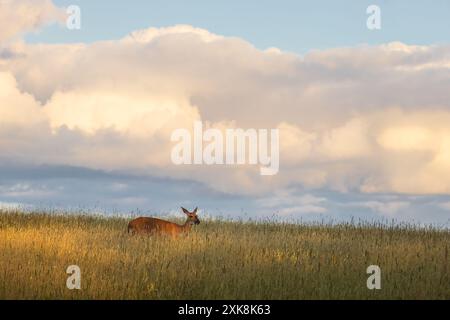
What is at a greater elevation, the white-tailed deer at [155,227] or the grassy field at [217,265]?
the white-tailed deer at [155,227]

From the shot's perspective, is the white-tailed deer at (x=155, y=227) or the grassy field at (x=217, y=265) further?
the white-tailed deer at (x=155, y=227)

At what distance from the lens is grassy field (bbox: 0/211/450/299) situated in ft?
43.7

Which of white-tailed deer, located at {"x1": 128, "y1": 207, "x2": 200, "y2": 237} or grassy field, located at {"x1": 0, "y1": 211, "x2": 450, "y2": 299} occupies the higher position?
white-tailed deer, located at {"x1": 128, "y1": 207, "x2": 200, "y2": 237}

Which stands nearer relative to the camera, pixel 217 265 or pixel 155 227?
pixel 217 265

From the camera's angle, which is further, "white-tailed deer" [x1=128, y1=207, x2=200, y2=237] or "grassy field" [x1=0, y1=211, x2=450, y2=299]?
"white-tailed deer" [x1=128, y1=207, x2=200, y2=237]

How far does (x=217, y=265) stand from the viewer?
53.8 feet

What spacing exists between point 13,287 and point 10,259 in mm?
3422

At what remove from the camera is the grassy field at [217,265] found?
43.7 ft

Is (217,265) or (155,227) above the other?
(155,227)
